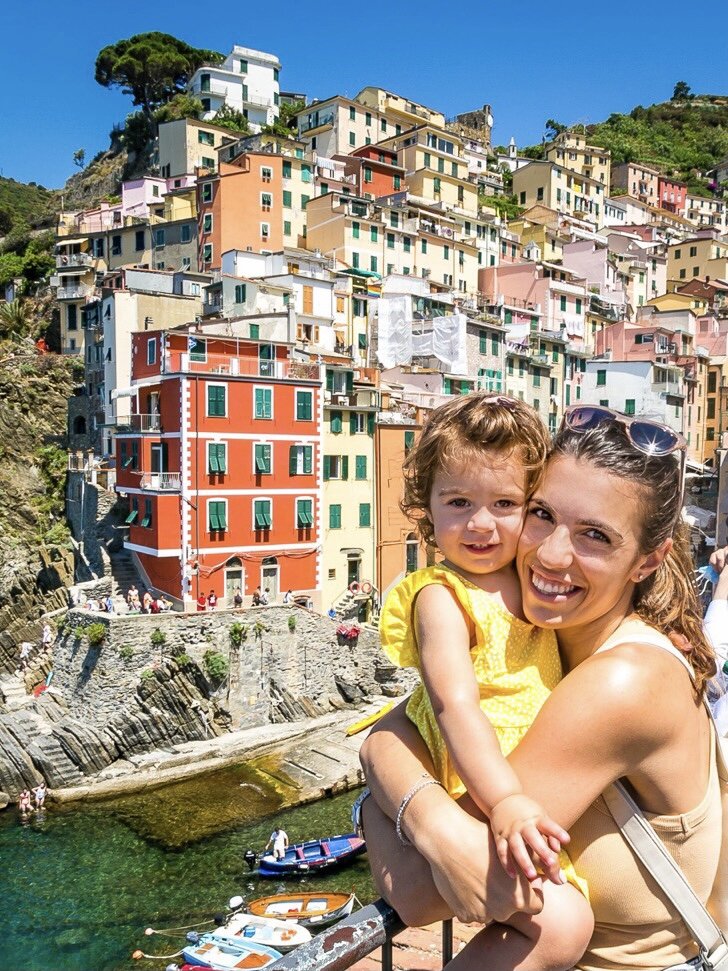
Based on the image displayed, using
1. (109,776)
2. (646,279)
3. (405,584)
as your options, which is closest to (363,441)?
(109,776)

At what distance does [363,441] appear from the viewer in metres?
30.9

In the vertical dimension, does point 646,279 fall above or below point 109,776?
above

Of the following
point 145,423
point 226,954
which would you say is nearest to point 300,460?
point 145,423

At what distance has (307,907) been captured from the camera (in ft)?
51.9

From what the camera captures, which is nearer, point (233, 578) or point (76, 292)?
point (233, 578)

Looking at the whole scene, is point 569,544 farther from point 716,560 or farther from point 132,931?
point 132,931

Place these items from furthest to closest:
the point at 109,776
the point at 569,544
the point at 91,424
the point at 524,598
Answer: the point at 91,424, the point at 109,776, the point at 524,598, the point at 569,544

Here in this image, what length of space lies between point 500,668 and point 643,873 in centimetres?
68

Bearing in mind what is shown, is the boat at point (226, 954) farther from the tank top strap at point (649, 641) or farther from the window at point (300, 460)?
the window at point (300, 460)

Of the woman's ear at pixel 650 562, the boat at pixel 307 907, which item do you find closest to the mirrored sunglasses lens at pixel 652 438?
the woman's ear at pixel 650 562

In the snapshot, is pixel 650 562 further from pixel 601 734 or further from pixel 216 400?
pixel 216 400

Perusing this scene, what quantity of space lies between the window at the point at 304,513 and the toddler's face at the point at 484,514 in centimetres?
2582

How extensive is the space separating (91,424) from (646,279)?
4772 centimetres

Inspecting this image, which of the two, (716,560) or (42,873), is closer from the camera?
(716,560)
